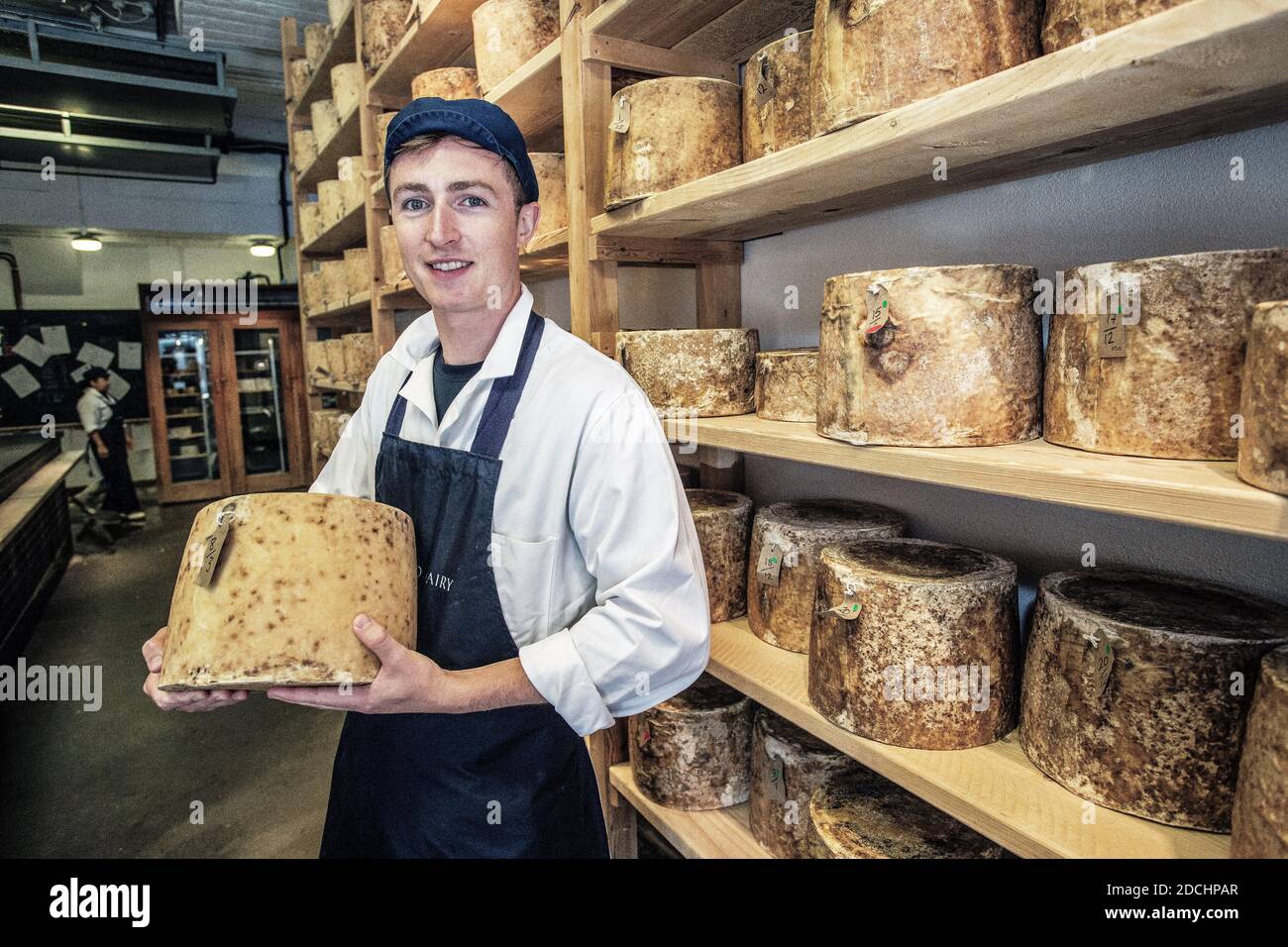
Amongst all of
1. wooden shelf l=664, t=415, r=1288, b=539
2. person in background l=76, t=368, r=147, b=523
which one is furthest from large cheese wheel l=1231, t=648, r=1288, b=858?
person in background l=76, t=368, r=147, b=523

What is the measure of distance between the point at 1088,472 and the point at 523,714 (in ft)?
3.24

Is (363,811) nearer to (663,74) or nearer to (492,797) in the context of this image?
(492,797)

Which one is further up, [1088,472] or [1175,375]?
[1175,375]

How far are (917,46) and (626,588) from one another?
0.89 m

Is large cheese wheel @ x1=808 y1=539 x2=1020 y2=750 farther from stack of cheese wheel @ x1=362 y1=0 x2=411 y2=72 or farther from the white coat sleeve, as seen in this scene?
stack of cheese wheel @ x1=362 y1=0 x2=411 y2=72

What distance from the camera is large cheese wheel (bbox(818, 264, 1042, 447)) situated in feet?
3.83

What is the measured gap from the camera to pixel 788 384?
5.35 ft

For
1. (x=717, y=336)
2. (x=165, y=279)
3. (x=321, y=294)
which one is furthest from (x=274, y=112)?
(x=717, y=336)

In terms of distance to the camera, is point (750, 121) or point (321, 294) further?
point (321, 294)

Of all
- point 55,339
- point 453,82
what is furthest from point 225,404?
point 453,82

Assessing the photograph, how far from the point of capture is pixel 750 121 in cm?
156

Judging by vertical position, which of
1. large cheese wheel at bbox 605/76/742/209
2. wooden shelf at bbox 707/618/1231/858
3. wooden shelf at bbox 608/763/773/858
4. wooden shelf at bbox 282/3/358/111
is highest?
wooden shelf at bbox 282/3/358/111

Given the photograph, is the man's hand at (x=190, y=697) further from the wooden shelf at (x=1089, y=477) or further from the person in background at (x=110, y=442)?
the person in background at (x=110, y=442)

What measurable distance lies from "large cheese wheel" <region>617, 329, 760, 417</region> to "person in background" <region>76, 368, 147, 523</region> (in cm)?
733
